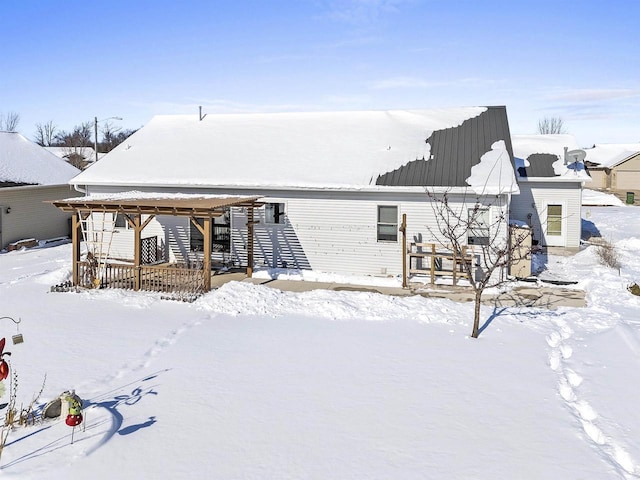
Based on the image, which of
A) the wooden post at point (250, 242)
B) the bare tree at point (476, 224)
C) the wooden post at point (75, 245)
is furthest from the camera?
the wooden post at point (250, 242)

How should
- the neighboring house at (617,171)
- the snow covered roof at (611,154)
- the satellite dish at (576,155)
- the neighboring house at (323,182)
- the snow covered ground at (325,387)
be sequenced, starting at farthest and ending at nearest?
the snow covered roof at (611,154), the neighboring house at (617,171), the satellite dish at (576,155), the neighboring house at (323,182), the snow covered ground at (325,387)

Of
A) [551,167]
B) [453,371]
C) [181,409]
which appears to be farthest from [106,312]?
[551,167]

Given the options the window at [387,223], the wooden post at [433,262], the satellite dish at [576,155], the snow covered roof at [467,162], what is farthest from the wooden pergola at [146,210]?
the satellite dish at [576,155]

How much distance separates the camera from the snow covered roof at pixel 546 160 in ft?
75.7

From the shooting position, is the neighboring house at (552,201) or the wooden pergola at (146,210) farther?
the neighboring house at (552,201)

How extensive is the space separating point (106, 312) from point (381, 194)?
27.6 ft

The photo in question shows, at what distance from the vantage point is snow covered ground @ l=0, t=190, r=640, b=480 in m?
6.23

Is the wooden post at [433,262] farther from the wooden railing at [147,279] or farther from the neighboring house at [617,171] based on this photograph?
the neighboring house at [617,171]

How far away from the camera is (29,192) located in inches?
953

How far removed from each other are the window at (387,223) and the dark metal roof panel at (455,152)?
806 millimetres

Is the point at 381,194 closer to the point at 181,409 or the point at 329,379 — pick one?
the point at 329,379

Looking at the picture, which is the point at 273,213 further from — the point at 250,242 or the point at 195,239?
the point at 195,239

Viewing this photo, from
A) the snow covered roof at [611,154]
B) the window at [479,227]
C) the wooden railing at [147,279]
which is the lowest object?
the wooden railing at [147,279]

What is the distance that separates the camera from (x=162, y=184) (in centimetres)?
1812
